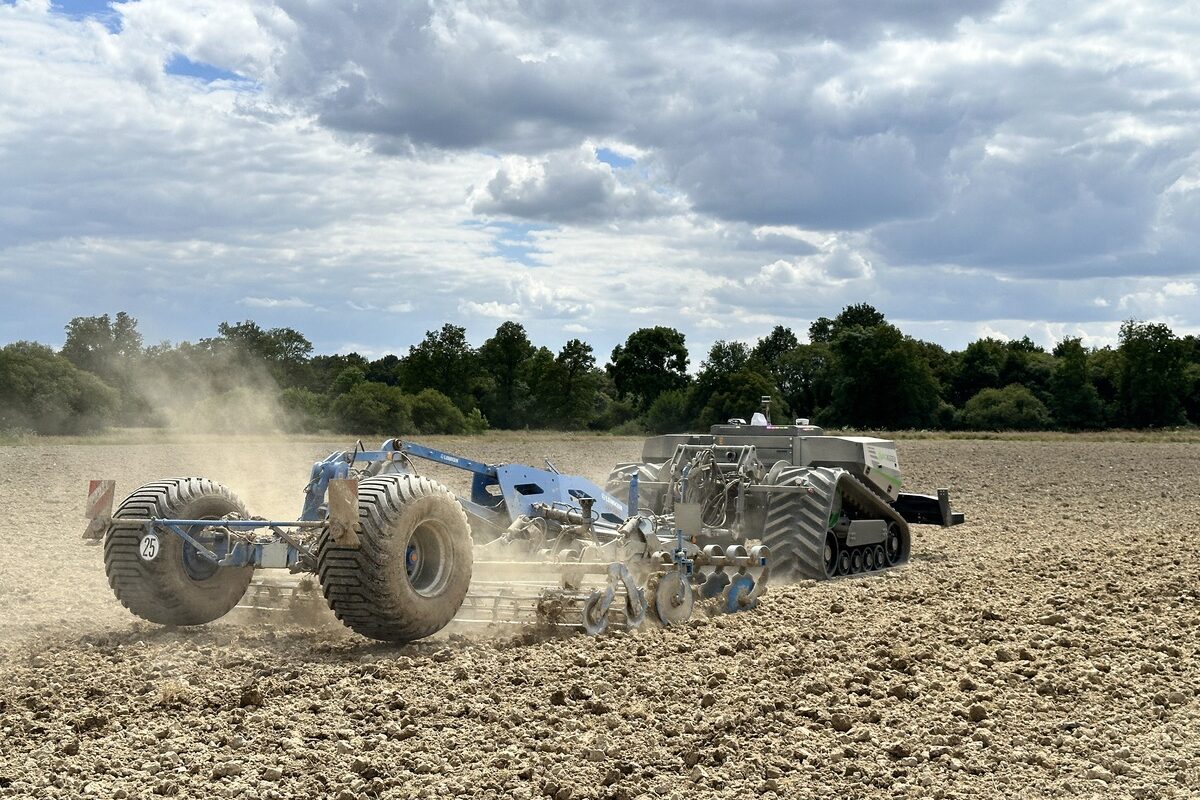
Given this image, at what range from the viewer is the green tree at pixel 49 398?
47.9 metres

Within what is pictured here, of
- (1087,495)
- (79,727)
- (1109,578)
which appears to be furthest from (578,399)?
(79,727)

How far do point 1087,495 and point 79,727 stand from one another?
2282 cm

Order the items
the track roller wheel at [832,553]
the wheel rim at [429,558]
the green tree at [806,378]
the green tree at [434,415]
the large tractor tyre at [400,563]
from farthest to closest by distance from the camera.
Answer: the green tree at [806,378], the green tree at [434,415], the track roller wheel at [832,553], the wheel rim at [429,558], the large tractor tyre at [400,563]

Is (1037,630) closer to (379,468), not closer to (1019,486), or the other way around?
(379,468)

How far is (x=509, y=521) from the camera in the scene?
39.0ft

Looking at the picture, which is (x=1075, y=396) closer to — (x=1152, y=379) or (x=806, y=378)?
(x=1152, y=379)

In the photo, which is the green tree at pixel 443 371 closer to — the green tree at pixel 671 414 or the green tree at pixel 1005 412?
the green tree at pixel 671 414

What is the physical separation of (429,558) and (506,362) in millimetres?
68381

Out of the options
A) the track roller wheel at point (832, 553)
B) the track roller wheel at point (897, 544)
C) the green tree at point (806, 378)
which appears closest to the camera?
the track roller wheel at point (832, 553)

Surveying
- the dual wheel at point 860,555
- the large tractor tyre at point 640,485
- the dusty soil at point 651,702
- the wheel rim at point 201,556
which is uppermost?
the large tractor tyre at point 640,485

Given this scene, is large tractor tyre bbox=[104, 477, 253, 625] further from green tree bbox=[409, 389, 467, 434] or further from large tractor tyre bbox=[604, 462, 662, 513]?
green tree bbox=[409, 389, 467, 434]

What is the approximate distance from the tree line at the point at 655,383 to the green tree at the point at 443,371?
0.09 meters

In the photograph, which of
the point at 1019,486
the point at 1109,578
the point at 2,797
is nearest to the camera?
the point at 2,797

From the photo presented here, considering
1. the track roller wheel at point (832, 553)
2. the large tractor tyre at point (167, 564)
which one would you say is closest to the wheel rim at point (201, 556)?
the large tractor tyre at point (167, 564)
